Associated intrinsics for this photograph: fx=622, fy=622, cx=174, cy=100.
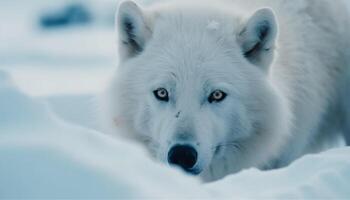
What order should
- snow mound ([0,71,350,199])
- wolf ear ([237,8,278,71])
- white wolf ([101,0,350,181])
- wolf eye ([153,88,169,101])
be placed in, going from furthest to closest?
wolf ear ([237,8,278,71]), wolf eye ([153,88,169,101]), white wolf ([101,0,350,181]), snow mound ([0,71,350,199])

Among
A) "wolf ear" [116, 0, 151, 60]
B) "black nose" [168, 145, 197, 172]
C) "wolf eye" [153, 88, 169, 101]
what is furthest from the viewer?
"wolf ear" [116, 0, 151, 60]

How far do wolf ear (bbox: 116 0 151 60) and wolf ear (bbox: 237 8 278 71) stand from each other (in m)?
0.68

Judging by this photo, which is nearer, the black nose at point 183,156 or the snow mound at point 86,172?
the snow mound at point 86,172

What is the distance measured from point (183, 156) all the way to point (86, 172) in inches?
69.9

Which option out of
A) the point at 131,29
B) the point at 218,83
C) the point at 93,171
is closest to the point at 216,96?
the point at 218,83

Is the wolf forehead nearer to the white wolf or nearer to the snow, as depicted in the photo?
the white wolf

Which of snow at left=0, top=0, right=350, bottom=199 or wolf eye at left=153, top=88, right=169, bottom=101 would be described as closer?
snow at left=0, top=0, right=350, bottom=199

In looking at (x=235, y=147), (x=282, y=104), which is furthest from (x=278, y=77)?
(x=235, y=147)

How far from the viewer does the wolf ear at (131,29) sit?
171 inches

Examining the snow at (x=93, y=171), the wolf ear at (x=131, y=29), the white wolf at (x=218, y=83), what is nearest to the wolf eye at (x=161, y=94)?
the white wolf at (x=218, y=83)

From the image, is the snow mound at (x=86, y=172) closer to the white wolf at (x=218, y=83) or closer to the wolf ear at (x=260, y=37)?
the white wolf at (x=218, y=83)

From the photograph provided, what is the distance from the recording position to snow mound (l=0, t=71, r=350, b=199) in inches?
74.7

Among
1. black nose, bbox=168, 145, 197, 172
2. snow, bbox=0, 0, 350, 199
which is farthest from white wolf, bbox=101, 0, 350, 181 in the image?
snow, bbox=0, 0, 350, 199

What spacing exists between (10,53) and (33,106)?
19015mm
